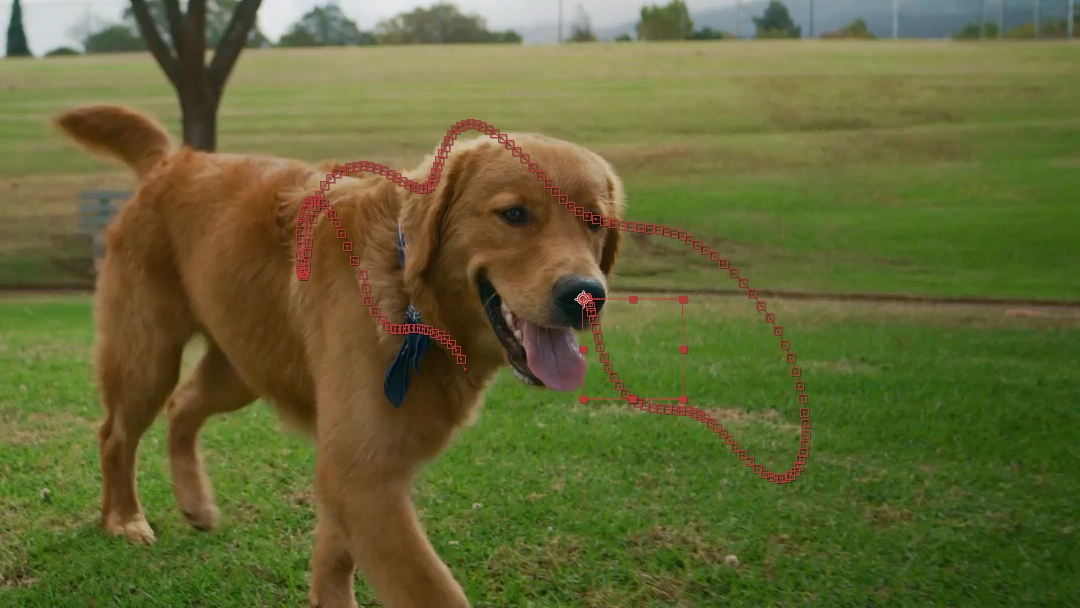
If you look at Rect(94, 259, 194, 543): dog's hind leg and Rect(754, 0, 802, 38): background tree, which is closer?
Rect(94, 259, 194, 543): dog's hind leg

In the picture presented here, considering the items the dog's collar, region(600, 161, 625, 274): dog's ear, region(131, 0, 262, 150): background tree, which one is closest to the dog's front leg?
the dog's collar

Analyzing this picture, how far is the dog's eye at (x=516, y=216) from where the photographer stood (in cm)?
252

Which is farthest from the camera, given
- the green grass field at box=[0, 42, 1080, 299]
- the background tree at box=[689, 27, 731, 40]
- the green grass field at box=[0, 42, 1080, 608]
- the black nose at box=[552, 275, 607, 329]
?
the background tree at box=[689, 27, 731, 40]

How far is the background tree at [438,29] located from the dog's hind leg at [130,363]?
968cm

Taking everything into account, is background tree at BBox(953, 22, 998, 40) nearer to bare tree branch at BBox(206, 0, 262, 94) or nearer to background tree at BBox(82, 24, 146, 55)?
bare tree branch at BBox(206, 0, 262, 94)

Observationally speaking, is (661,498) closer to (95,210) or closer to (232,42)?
(232,42)

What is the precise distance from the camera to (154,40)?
9.20 metres

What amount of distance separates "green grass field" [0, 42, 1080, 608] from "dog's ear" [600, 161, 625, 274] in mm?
1157

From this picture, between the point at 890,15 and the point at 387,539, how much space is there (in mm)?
10800

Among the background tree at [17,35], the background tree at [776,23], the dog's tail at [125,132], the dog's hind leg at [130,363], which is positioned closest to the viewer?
the dog's hind leg at [130,363]

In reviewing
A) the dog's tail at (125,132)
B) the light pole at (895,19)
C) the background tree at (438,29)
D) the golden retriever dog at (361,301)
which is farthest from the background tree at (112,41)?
the golden retriever dog at (361,301)

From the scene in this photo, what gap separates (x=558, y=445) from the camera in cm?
486

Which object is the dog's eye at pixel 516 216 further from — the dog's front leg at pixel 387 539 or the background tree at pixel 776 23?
the background tree at pixel 776 23

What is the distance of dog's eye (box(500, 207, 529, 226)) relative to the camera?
2521 millimetres
